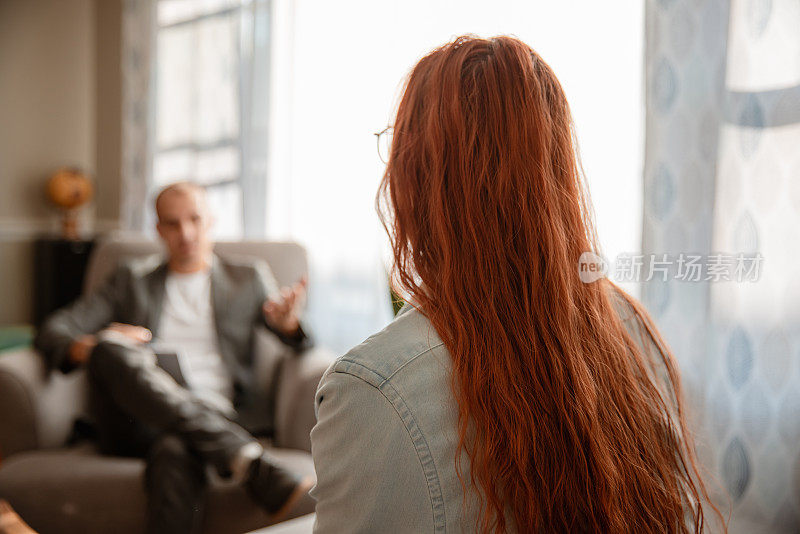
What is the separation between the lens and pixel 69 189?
3.79 meters

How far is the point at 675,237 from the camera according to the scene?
1.62 m

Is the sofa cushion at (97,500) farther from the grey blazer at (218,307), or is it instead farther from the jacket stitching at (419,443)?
the jacket stitching at (419,443)

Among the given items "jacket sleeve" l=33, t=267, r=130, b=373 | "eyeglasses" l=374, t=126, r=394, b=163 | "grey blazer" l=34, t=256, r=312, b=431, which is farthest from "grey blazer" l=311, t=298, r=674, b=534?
"jacket sleeve" l=33, t=267, r=130, b=373

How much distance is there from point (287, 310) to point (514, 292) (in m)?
1.24

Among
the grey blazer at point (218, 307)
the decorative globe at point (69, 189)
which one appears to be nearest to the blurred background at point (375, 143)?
the decorative globe at point (69, 189)

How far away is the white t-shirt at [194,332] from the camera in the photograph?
1933 mm

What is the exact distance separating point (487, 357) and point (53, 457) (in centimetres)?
141

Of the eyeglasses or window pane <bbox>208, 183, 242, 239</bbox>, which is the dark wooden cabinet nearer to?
window pane <bbox>208, 183, 242, 239</bbox>

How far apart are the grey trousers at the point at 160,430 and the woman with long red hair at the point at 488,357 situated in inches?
35.9

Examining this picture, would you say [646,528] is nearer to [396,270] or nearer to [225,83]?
[396,270]

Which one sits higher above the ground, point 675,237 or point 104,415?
point 675,237

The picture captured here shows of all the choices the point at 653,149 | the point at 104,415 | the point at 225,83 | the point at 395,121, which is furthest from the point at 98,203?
the point at 395,121

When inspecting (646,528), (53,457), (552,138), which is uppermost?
(552,138)

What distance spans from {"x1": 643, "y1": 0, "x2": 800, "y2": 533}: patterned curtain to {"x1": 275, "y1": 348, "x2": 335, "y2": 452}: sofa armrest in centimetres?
91
